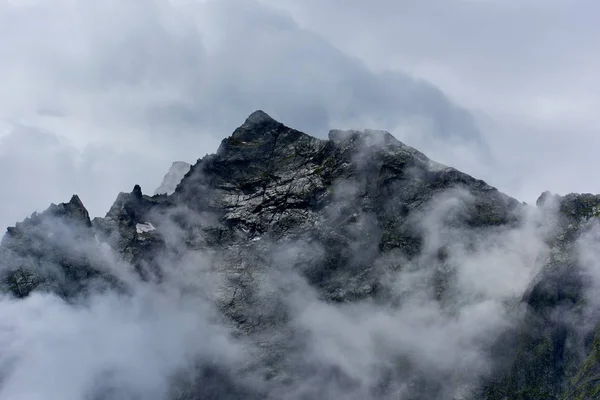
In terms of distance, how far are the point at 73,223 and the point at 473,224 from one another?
106 meters

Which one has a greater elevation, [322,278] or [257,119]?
[257,119]

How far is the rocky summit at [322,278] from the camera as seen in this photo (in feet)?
445

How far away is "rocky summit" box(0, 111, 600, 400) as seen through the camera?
5335 inches

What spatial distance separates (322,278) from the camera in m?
165

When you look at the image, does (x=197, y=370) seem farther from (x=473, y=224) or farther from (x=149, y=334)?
(x=473, y=224)

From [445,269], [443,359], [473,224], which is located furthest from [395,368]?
[473,224]

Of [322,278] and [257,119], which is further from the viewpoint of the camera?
[257,119]

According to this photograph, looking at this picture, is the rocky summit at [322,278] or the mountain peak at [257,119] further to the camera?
the mountain peak at [257,119]

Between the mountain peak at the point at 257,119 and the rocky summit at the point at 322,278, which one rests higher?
the mountain peak at the point at 257,119

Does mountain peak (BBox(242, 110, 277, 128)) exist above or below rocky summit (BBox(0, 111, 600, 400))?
above

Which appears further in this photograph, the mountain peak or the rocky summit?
the mountain peak

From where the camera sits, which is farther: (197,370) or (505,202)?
(505,202)

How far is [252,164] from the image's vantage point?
187 metres

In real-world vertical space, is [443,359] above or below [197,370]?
below
